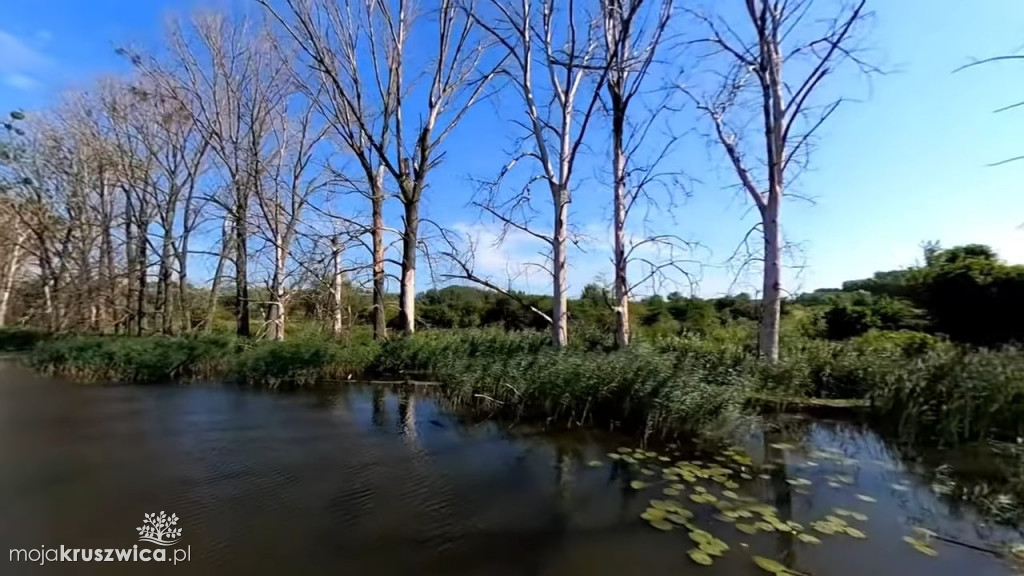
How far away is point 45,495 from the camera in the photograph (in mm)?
4508

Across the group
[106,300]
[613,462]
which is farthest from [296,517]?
[106,300]

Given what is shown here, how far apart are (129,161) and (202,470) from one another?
17.4m

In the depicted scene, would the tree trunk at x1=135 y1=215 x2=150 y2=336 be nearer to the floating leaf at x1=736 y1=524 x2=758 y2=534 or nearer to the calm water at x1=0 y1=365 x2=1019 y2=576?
the calm water at x1=0 y1=365 x2=1019 y2=576

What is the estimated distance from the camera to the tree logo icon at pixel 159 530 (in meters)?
3.70

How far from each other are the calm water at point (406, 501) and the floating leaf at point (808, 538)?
2.8 inches

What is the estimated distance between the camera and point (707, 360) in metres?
8.20

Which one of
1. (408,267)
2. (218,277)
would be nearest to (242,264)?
(218,277)

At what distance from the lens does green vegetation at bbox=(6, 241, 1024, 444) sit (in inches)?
243

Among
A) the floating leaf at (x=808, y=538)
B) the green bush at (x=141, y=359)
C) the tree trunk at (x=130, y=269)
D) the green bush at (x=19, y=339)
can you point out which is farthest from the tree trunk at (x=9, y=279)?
the floating leaf at (x=808, y=538)

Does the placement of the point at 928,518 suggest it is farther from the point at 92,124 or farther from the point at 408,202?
the point at 92,124

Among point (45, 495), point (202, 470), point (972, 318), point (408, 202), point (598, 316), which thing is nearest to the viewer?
point (45, 495)

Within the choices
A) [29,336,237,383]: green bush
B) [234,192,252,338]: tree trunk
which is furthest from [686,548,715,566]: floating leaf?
[234,192,252,338]: tree trunk

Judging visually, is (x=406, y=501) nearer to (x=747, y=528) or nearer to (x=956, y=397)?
(x=747, y=528)

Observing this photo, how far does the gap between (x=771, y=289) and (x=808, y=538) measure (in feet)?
18.2
